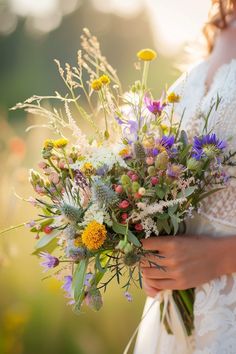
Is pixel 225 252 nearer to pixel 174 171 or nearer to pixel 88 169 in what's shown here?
pixel 174 171

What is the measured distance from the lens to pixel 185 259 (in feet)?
5.90

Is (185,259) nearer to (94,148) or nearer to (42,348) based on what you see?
(94,148)

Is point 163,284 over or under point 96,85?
under

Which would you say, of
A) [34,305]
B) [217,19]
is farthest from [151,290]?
[34,305]

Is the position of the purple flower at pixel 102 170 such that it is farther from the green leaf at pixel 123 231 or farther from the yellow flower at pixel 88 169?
the green leaf at pixel 123 231

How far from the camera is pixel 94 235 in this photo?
1.52 m

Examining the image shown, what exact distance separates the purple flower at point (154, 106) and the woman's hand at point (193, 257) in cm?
38

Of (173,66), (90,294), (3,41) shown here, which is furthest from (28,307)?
(3,41)

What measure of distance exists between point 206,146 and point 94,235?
1.32ft

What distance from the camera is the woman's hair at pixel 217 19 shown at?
2.22 m

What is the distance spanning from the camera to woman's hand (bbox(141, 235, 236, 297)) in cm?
178

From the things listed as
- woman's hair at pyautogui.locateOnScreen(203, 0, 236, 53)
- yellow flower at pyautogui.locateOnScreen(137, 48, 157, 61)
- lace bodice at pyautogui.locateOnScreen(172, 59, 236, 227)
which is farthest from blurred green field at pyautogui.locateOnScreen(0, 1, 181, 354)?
yellow flower at pyautogui.locateOnScreen(137, 48, 157, 61)

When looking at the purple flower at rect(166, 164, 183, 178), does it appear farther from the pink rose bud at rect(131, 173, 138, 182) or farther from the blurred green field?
the blurred green field

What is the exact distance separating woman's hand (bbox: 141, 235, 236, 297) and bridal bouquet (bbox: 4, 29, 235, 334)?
68 millimetres
